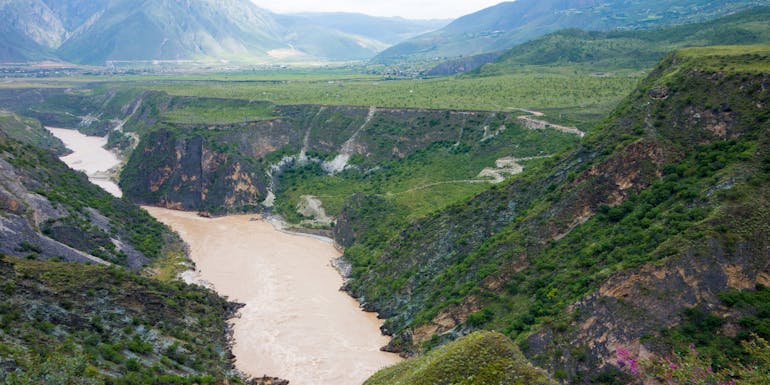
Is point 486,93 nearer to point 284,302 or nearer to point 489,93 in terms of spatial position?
point 489,93

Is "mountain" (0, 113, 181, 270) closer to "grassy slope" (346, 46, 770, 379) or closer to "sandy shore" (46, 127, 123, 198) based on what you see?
"grassy slope" (346, 46, 770, 379)

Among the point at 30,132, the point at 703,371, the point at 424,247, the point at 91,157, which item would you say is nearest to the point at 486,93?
the point at 424,247

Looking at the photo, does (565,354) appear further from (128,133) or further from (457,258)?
(128,133)

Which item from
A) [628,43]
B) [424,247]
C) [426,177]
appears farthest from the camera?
[628,43]

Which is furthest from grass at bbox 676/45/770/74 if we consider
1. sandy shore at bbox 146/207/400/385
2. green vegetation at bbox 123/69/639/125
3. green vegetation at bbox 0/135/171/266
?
green vegetation at bbox 0/135/171/266

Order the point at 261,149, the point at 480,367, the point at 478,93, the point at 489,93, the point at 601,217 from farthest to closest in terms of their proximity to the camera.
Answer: the point at 478,93
the point at 489,93
the point at 261,149
the point at 601,217
the point at 480,367

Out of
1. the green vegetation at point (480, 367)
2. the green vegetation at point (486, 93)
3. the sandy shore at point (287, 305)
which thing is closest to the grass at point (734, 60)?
the green vegetation at point (480, 367)

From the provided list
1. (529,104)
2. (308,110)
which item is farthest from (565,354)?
(308,110)
